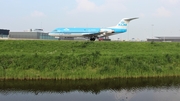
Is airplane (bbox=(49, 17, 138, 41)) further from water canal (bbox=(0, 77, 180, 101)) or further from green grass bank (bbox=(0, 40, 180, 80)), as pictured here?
water canal (bbox=(0, 77, 180, 101))

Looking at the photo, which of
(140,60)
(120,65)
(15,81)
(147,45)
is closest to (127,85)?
(120,65)

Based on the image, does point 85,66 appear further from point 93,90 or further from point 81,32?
point 81,32

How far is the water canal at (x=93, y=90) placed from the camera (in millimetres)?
20547

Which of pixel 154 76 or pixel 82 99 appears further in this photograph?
pixel 154 76

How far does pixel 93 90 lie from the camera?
76.5 feet

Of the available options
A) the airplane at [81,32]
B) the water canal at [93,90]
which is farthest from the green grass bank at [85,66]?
the airplane at [81,32]

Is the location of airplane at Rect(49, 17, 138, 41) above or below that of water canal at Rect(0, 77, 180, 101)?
above

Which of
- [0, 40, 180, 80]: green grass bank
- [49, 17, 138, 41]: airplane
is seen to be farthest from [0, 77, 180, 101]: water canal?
[49, 17, 138, 41]: airplane

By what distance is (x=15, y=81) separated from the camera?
25547mm

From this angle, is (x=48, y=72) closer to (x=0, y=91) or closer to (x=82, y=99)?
(x=0, y=91)

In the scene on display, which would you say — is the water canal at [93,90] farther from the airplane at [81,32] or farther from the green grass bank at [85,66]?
the airplane at [81,32]

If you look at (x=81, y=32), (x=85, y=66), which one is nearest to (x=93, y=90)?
(x=85, y=66)

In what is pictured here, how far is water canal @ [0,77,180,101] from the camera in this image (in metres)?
20.5

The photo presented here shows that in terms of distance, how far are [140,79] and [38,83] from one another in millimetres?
12554
